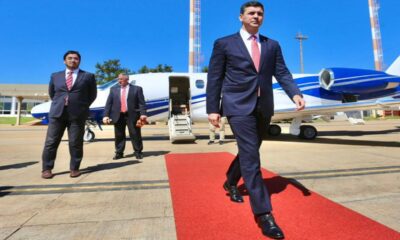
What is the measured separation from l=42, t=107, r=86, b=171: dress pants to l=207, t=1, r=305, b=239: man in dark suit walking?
2.66m

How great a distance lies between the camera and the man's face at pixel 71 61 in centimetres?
426

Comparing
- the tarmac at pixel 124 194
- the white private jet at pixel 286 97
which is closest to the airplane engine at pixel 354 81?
the white private jet at pixel 286 97

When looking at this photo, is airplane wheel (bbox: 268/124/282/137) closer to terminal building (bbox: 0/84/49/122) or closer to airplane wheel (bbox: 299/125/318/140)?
airplane wheel (bbox: 299/125/318/140)

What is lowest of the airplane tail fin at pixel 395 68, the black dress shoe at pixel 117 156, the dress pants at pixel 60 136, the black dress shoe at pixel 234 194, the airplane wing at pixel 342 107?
the black dress shoe at pixel 234 194

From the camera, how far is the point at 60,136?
431cm

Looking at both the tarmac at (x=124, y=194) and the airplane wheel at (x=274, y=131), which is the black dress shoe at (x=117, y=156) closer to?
the tarmac at (x=124, y=194)

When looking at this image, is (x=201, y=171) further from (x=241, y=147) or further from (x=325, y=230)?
(x=325, y=230)

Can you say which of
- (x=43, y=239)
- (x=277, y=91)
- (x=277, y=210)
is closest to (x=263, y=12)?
(x=277, y=210)

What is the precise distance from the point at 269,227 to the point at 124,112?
15.0ft

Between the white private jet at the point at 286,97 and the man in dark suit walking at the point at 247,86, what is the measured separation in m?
6.35

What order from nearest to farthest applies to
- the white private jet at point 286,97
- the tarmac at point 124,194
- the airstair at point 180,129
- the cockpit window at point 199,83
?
the tarmac at point 124,194, the airstair at point 180,129, the white private jet at point 286,97, the cockpit window at point 199,83

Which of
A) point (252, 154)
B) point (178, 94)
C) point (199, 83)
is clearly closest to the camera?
point (252, 154)

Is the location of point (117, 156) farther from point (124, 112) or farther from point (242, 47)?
point (242, 47)

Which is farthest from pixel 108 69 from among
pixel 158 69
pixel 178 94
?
pixel 178 94
